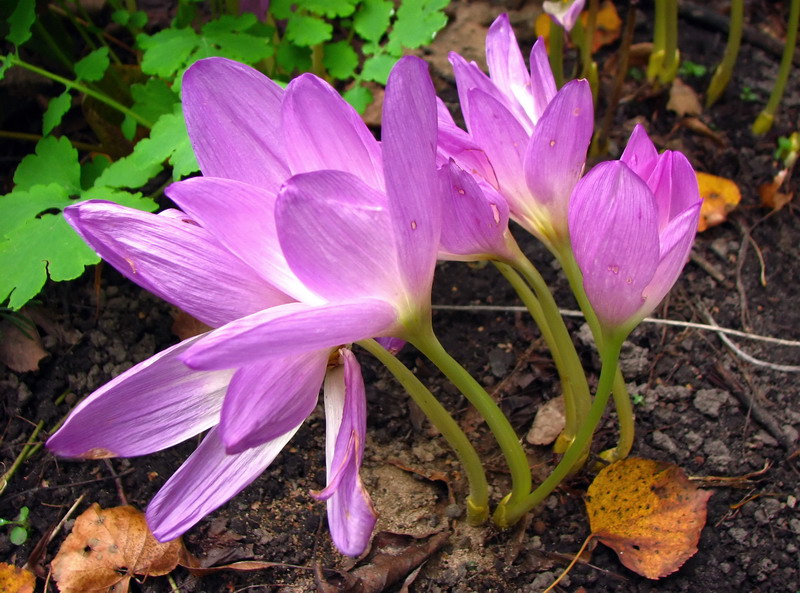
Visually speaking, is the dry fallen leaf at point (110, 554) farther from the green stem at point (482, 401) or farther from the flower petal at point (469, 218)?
the flower petal at point (469, 218)

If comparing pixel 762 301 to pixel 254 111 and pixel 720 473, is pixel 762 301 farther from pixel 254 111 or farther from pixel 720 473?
pixel 254 111

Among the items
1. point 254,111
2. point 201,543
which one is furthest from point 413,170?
point 201,543

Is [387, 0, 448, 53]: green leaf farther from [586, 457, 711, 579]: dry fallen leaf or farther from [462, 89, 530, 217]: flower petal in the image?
[586, 457, 711, 579]: dry fallen leaf

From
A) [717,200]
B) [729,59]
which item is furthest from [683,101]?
[717,200]

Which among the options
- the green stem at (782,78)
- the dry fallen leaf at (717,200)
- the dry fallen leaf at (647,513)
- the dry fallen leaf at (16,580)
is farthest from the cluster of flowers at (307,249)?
the green stem at (782,78)

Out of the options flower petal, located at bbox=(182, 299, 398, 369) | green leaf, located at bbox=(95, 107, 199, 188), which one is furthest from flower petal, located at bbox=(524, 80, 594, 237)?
green leaf, located at bbox=(95, 107, 199, 188)
